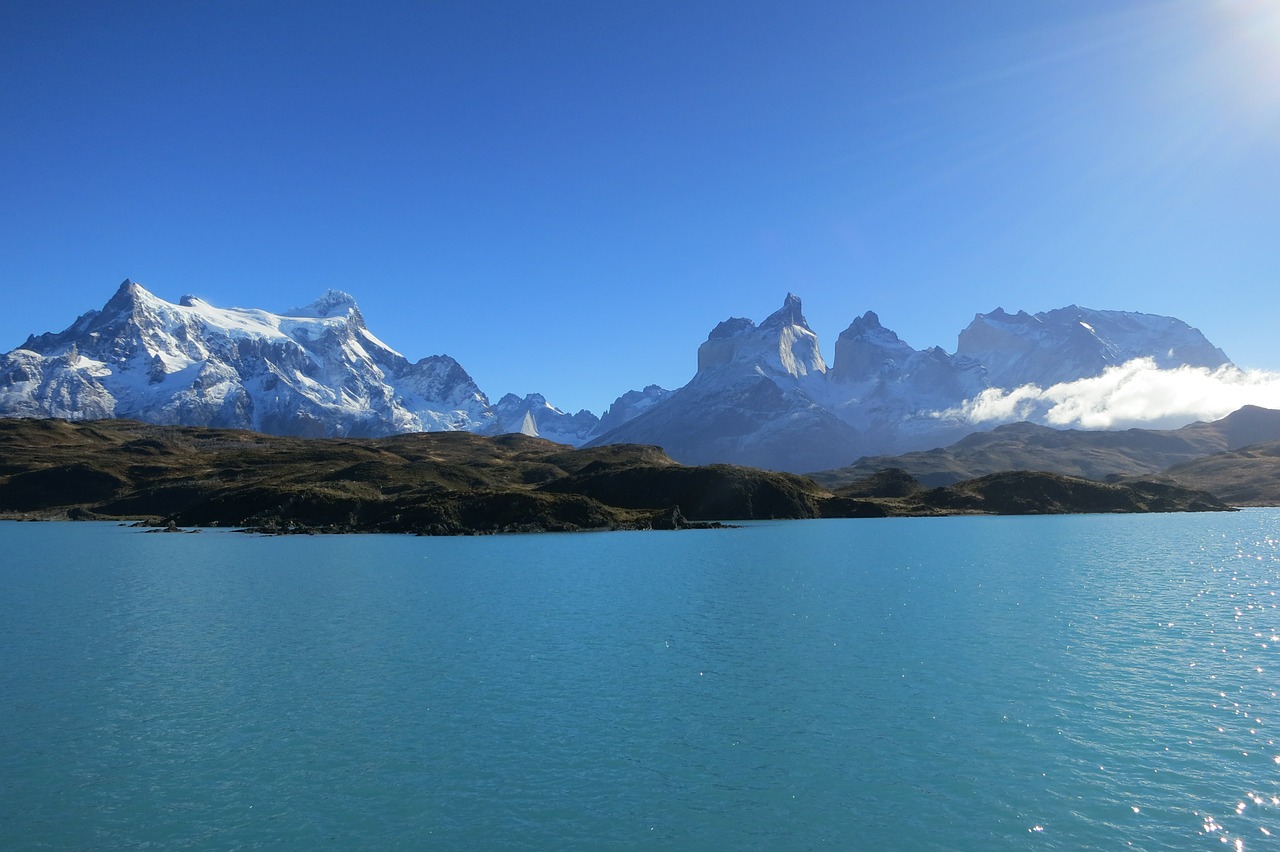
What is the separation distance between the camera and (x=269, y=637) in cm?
5034

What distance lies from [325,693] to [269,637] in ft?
50.9

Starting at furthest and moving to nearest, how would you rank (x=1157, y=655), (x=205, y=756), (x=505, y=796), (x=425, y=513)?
(x=425, y=513), (x=1157, y=655), (x=205, y=756), (x=505, y=796)

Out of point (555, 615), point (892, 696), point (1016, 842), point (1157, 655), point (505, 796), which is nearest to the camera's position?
point (1016, 842)

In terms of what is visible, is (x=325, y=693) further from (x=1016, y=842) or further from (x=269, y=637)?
(x=1016, y=842)

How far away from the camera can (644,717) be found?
33406 mm

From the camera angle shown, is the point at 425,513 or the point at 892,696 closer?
the point at 892,696

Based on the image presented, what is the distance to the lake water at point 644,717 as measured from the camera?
23656 mm

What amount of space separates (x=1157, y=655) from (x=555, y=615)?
37427mm

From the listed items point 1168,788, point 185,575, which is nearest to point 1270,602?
point 1168,788

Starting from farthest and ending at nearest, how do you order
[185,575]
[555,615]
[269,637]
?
[185,575] < [555,615] < [269,637]

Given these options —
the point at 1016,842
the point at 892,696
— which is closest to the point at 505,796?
the point at 1016,842

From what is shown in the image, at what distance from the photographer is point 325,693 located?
3747 cm

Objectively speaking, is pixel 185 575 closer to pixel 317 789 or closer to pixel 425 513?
pixel 317 789

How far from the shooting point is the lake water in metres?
23.7
